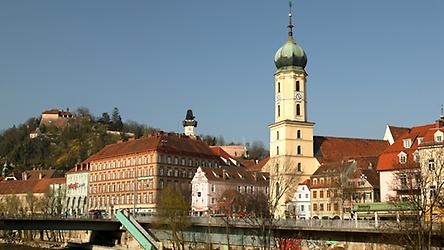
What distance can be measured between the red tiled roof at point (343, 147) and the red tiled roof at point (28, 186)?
2348 inches

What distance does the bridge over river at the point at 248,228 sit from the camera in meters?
47.2

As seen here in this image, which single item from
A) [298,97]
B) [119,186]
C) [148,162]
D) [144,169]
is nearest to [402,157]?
[298,97]

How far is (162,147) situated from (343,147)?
28910mm

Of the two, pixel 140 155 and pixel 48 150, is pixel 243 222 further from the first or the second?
pixel 48 150

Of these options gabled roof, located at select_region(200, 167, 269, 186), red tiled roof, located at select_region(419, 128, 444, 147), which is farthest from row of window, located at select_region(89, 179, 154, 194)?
red tiled roof, located at select_region(419, 128, 444, 147)

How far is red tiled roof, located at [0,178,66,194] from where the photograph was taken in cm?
13588

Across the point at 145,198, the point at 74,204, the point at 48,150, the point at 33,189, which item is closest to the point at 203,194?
the point at 145,198

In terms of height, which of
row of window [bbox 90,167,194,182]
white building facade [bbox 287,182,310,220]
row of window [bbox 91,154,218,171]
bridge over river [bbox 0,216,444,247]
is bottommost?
bridge over river [bbox 0,216,444,247]

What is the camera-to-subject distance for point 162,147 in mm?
105500

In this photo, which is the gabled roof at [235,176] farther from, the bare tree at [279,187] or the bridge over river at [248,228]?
the bridge over river at [248,228]

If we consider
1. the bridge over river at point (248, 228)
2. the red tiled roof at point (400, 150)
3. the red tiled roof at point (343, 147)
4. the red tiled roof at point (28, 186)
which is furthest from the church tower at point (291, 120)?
the red tiled roof at point (28, 186)

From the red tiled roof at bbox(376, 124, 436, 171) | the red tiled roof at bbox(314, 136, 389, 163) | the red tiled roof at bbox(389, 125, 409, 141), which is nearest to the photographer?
the red tiled roof at bbox(376, 124, 436, 171)

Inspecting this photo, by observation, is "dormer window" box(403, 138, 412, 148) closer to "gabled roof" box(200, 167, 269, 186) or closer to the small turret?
"gabled roof" box(200, 167, 269, 186)

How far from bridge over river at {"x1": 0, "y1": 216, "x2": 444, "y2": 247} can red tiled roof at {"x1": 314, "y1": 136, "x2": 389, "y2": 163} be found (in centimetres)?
3421
